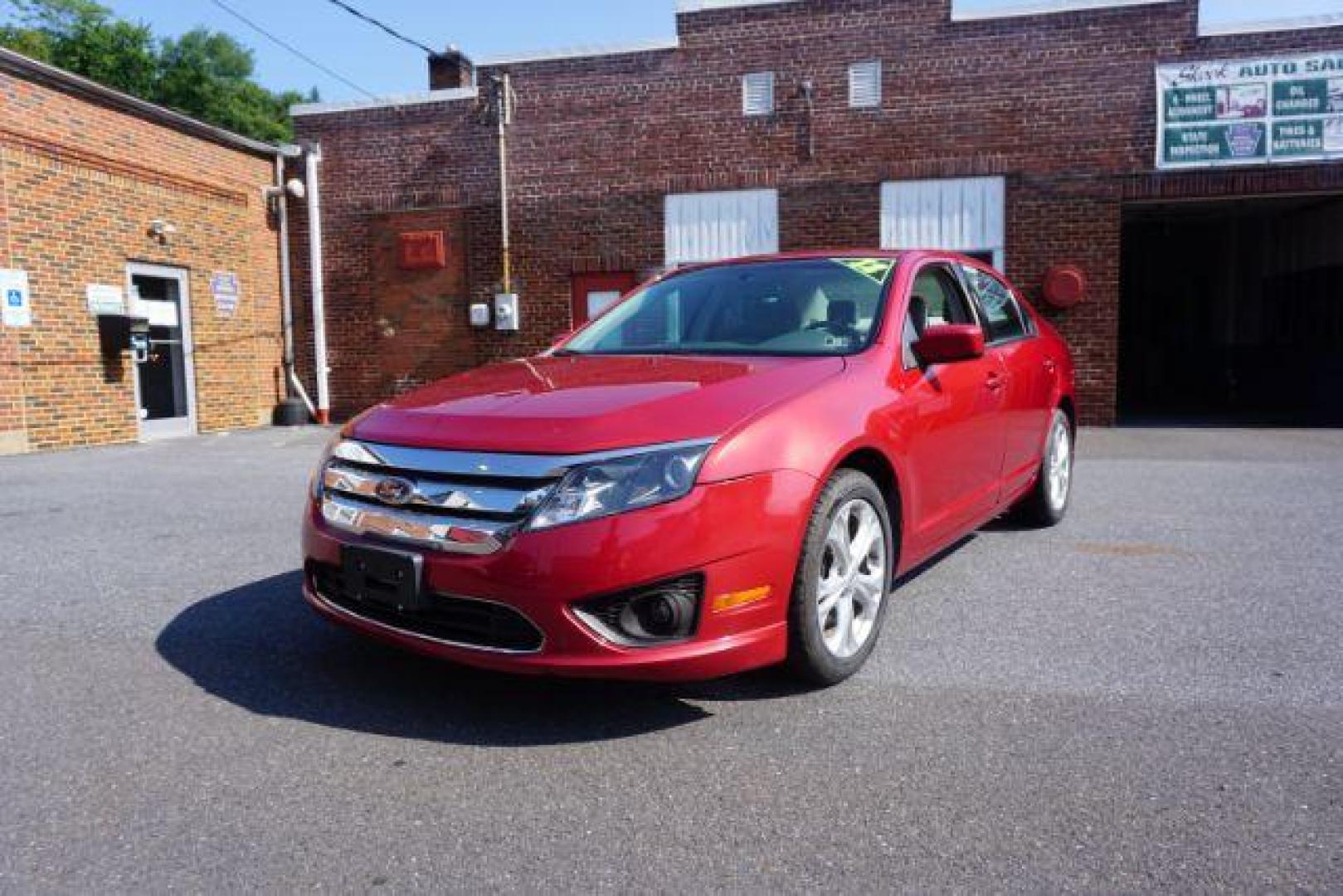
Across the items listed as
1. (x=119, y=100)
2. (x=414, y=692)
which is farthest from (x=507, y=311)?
(x=414, y=692)

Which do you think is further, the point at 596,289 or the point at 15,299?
the point at 596,289

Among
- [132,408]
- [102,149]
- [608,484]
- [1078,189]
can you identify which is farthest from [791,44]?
[608,484]

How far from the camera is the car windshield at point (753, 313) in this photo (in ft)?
12.0

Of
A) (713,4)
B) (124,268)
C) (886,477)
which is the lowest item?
(886,477)

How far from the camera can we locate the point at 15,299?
10.2 meters

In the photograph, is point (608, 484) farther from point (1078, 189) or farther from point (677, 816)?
point (1078, 189)

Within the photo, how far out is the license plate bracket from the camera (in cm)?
268

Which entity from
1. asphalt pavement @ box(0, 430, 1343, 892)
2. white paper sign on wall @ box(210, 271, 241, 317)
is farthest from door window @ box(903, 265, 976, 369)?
white paper sign on wall @ box(210, 271, 241, 317)

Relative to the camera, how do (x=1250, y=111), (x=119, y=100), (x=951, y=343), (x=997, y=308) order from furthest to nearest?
(x=119, y=100)
(x=1250, y=111)
(x=997, y=308)
(x=951, y=343)

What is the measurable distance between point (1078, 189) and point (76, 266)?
477 inches

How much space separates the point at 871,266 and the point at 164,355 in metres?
11.3

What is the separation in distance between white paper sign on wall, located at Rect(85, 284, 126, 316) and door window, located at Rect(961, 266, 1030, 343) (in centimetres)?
1050

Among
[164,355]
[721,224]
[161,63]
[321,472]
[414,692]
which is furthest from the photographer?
[161,63]

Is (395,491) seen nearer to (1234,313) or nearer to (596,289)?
(596,289)
